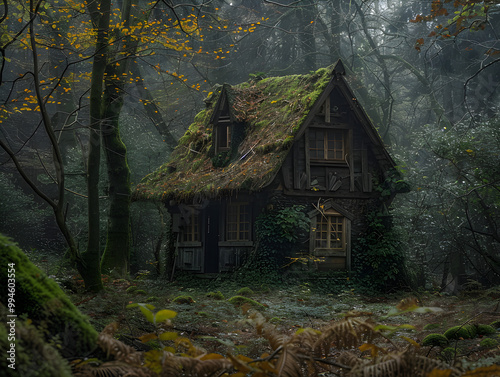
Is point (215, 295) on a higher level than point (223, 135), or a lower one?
lower

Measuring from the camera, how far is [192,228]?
17.7 m

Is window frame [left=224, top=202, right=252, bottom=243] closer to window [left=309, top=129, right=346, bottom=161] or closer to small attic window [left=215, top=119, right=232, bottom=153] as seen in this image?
small attic window [left=215, top=119, right=232, bottom=153]

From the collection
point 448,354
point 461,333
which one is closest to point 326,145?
point 461,333

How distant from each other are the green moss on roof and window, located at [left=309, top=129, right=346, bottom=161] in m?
1.09

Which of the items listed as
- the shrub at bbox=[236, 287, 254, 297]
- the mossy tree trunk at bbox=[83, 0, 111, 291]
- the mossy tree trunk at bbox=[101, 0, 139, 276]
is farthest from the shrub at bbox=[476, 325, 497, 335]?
the mossy tree trunk at bbox=[101, 0, 139, 276]

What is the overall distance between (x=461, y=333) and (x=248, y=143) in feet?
37.4

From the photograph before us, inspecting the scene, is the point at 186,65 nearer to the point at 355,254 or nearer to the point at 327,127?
the point at 327,127

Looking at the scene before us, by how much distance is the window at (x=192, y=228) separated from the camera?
690 inches

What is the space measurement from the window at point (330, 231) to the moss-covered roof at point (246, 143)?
265 centimetres

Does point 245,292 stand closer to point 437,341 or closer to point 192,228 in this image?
point 192,228

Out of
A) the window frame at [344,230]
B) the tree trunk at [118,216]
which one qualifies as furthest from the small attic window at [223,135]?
the window frame at [344,230]

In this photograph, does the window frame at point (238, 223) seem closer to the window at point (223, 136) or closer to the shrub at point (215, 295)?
the window at point (223, 136)

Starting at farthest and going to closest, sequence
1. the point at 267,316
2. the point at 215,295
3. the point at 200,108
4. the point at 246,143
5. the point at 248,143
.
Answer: the point at 200,108 → the point at 246,143 → the point at 248,143 → the point at 215,295 → the point at 267,316

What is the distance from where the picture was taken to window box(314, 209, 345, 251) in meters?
15.5
